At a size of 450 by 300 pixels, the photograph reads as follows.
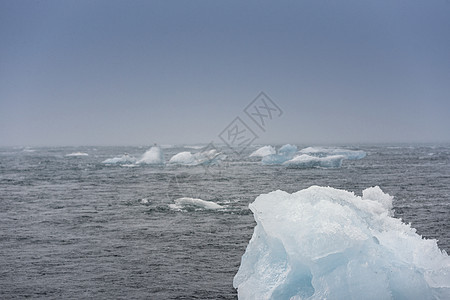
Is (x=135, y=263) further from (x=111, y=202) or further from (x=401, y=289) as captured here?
(x=111, y=202)

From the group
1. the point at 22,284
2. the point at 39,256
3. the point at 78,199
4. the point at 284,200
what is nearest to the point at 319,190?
the point at 284,200

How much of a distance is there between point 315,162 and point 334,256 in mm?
26146

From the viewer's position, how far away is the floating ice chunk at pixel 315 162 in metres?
29.4

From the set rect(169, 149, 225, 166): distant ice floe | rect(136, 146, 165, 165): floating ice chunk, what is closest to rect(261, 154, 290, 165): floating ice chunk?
rect(169, 149, 225, 166): distant ice floe

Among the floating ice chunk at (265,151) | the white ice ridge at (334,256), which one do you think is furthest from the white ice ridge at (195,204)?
the floating ice chunk at (265,151)

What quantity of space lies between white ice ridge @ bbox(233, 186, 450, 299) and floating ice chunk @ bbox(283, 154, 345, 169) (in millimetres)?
24108

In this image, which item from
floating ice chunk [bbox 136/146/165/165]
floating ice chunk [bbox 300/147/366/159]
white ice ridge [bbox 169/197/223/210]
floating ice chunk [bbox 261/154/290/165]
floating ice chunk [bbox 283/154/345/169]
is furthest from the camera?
floating ice chunk [bbox 300/147/366/159]

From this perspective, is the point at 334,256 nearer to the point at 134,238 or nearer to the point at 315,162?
the point at 134,238

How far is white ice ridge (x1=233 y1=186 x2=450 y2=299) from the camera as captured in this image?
4.54 meters

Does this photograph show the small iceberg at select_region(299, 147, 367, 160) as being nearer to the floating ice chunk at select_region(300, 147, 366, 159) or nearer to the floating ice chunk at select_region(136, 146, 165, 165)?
the floating ice chunk at select_region(300, 147, 366, 159)

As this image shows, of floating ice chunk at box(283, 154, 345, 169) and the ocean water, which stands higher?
floating ice chunk at box(283, 154, 345, 169)

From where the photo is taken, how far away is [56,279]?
269 inches

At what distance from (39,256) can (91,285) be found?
2.53 meters

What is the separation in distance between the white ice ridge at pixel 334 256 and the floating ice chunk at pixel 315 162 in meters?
24.1
